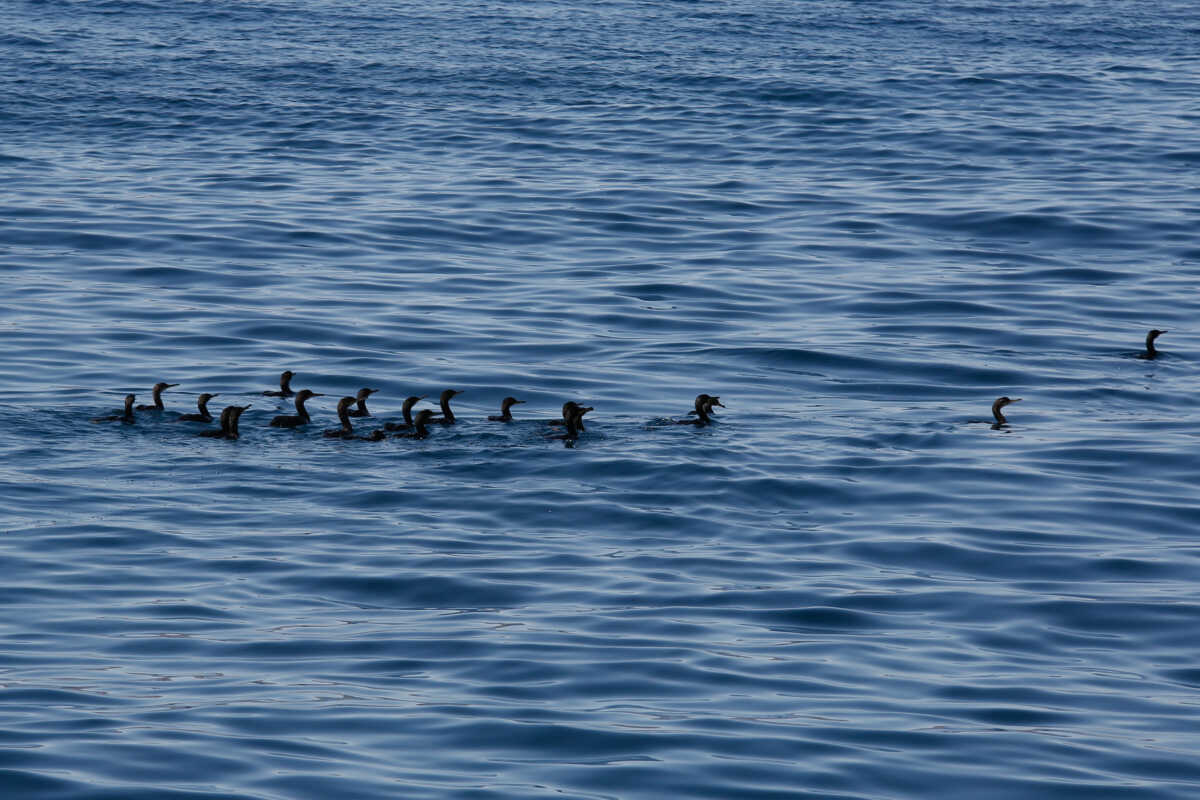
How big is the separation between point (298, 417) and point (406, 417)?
104 cm

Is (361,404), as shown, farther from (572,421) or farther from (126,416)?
(572,421)

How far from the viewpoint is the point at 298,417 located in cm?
1524

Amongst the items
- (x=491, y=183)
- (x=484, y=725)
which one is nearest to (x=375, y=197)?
(x=491, y=183)

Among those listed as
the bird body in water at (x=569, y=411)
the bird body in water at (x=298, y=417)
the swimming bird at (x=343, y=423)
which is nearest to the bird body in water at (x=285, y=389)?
the bird body in water at (x=298, y=417)

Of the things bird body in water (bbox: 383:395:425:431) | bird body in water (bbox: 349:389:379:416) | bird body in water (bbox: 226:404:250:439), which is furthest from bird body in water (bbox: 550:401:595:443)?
bird body in water (bbox: 226:404:250:439)

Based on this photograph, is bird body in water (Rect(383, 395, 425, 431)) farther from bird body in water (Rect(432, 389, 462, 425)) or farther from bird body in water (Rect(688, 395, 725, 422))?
bird body in water (Rect(688, 395, 725, 422))

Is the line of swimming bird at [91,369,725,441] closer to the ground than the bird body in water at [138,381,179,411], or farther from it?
closer to the ground

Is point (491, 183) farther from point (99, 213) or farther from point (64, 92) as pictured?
point (64, 92)

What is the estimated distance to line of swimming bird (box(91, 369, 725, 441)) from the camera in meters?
14.7

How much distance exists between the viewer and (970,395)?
16.8 m

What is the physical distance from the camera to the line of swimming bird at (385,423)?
48.1ft

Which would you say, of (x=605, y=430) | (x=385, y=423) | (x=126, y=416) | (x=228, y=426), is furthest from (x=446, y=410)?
(x=126, y=416)

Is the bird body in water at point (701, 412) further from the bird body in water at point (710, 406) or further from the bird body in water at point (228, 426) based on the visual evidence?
the bird body in water at point (228, 426)

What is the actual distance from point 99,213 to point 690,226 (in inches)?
349
